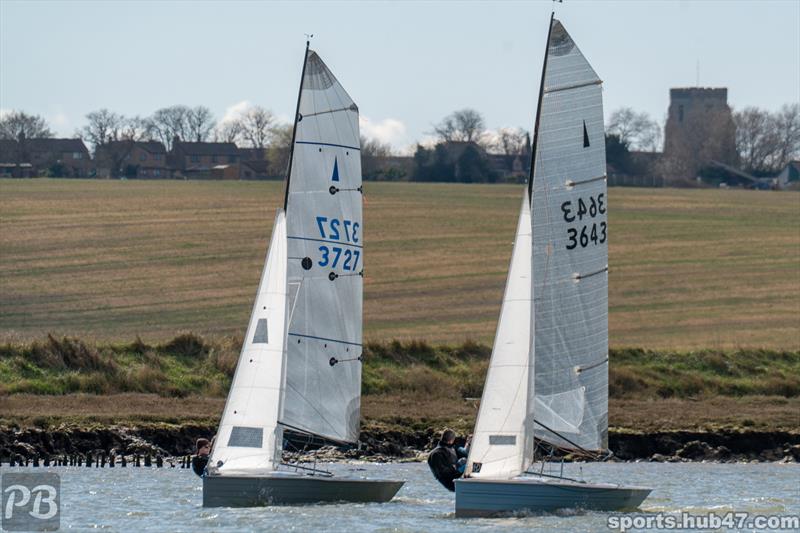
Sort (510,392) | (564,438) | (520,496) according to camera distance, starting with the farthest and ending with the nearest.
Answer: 1. (564,438)
2. (510,392)
3. (520,496)

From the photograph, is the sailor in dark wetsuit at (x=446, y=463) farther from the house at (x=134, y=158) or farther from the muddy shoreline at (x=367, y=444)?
the house at (x=134, y=158)

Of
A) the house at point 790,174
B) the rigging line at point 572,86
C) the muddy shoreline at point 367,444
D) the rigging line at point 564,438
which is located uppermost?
the rigging line at point 572,86

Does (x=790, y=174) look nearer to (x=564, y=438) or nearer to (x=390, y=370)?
(x=390, y=370)

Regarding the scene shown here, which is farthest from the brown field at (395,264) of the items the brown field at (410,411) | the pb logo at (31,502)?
the pb logo at (31,502)

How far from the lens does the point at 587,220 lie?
83.3ft

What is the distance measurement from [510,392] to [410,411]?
15.3 metres

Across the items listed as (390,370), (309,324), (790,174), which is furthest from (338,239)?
(790,174)

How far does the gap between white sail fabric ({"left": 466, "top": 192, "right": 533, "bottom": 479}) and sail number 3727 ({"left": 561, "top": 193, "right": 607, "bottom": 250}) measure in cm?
85

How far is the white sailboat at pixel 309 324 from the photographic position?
85.0 feet

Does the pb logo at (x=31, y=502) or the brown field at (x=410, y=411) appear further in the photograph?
the brown field at (x=410, y=411)

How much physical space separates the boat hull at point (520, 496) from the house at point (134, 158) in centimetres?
12461

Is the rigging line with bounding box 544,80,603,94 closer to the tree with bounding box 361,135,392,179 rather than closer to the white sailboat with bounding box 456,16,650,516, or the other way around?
the white sailboat with bounding box 456,16,650,516

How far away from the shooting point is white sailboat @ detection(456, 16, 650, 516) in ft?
81.0

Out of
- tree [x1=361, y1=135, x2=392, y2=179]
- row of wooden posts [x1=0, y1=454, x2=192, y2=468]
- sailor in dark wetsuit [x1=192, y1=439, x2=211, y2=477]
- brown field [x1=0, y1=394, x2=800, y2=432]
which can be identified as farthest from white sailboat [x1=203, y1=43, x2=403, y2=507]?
tree [x1=361, y1=135, x2=392, y2=179]
